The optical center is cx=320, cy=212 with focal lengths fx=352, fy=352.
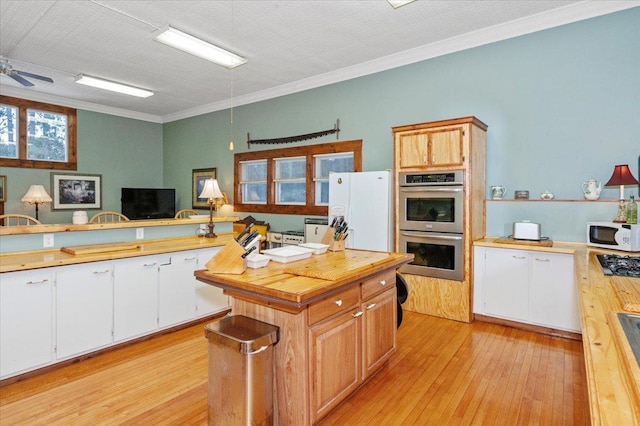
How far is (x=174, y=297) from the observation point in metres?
3.62

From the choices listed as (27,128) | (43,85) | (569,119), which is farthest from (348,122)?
(27,128)

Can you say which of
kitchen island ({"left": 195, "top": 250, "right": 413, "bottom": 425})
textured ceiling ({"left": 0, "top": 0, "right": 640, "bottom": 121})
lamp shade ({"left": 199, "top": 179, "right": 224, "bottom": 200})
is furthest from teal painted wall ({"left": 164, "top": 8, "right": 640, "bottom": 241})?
kitchen island ({"left": 195, "top": 250, "right": 413, "bottom": 425})

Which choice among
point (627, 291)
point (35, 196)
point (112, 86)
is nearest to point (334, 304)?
point (627, 291)

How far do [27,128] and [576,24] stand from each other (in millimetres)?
8297

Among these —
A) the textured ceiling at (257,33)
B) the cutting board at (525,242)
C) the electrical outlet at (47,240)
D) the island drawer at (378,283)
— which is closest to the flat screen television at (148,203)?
the textured ceiling at (257,33)

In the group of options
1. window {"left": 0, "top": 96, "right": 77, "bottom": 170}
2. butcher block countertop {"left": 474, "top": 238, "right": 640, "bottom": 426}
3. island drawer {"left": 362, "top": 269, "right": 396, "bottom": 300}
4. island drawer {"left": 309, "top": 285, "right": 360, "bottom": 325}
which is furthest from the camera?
window {"left": 0, "top": 96, "right": 77, "bottom": 170}

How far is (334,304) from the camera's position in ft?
6.95

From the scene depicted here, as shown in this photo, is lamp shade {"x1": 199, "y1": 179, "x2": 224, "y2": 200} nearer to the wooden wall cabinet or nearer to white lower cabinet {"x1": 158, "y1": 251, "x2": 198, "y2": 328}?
white lower cabinet {"x1": 158, "y1": 251, "x2": 198, "y2": 328}

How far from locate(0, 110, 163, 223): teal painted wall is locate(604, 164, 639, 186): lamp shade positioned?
26.9 feet

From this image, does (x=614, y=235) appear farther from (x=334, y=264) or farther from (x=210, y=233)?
(x=210, y=233)

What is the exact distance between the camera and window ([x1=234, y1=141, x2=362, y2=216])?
18.4 ft

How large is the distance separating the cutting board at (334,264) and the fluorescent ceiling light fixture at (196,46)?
296cm

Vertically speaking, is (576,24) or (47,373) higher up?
(576,24)

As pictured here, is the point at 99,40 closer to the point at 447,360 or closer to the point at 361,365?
the point at 361,365
